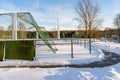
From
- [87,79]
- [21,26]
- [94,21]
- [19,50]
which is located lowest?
[87,79]

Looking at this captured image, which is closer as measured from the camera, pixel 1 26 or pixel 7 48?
pixel 7 48

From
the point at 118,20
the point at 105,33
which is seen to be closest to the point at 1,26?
the point at 118,20

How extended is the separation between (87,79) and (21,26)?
11.2 m

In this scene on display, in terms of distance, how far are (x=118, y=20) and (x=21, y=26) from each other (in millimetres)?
43370

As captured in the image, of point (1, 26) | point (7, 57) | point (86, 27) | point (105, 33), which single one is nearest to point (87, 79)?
point (7, 57)

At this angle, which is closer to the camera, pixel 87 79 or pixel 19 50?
pixel 87 79

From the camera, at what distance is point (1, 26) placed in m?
16.7

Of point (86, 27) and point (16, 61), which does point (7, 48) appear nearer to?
point (16, 61)

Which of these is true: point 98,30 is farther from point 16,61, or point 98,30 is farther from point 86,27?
point 16,61

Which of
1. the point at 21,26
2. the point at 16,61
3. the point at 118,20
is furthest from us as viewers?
the point at 118,20

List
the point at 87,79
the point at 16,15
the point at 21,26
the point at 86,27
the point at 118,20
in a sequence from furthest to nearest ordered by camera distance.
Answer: the point at 118,20, the point at 86,27, the point at 21,26, the point at 16,15, the point at 87,79

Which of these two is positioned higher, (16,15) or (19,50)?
(16,15)

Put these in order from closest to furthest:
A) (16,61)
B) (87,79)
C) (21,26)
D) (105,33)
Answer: (87,79) → (16,61) → (21,26) → (105,33)

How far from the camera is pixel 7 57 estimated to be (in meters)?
10.7
